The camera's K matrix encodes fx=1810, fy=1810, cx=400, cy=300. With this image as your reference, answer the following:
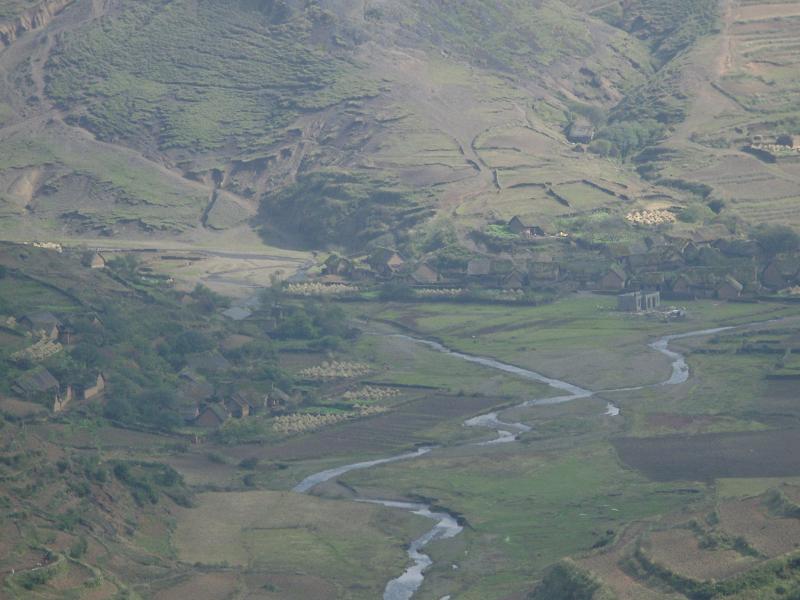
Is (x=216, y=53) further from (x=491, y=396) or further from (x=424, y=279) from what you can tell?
(x=491, y=396)

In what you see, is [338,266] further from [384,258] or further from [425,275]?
[425,275]

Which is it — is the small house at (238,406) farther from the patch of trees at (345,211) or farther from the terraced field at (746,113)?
the terraced field at (746,113)

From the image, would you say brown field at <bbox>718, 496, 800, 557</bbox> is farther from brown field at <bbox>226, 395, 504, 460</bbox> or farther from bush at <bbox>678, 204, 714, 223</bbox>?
bush at <bbox>678, 204, 714, 223</bbox>

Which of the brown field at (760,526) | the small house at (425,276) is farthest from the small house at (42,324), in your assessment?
the brown field at (760,526)

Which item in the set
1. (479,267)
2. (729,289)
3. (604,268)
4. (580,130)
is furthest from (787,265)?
(580,130)

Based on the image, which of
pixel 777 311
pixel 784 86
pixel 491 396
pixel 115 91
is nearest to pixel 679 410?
pixel 491 396

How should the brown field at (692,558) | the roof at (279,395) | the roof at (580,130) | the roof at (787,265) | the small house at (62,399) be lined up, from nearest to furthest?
the brown field at (692,558) < the small house at (62,399) < the roof at (279,395) < the roof at (787,265) < the roof at (580,130)
